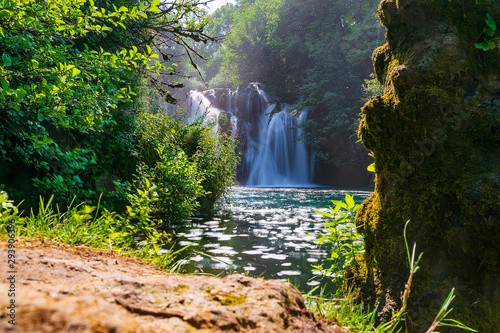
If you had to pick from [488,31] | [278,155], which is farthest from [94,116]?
[278,155]

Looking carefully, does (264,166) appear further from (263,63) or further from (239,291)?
(239,291)

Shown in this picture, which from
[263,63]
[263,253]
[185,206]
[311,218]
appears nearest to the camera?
[263,253]

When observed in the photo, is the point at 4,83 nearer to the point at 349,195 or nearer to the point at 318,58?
the point at 349,195

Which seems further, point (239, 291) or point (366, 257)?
point (366, 257)

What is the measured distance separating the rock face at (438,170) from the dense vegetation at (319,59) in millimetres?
17244

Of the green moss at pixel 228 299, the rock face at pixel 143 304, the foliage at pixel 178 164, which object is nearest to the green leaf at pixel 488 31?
the rock face at pixel 143 304

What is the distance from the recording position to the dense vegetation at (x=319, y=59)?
23875 millimetres

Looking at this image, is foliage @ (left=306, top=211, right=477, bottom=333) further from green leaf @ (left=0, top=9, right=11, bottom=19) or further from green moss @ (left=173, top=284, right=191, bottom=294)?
green leaf @ (left=0, top=9, right=11, bottom=19)

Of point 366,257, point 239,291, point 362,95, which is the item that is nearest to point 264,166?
point 362,95

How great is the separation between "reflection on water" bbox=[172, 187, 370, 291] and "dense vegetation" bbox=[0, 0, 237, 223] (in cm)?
89

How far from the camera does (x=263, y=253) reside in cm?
501

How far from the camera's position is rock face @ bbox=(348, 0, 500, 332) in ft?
6.71

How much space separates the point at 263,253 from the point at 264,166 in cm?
1906

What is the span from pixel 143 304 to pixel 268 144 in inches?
950
